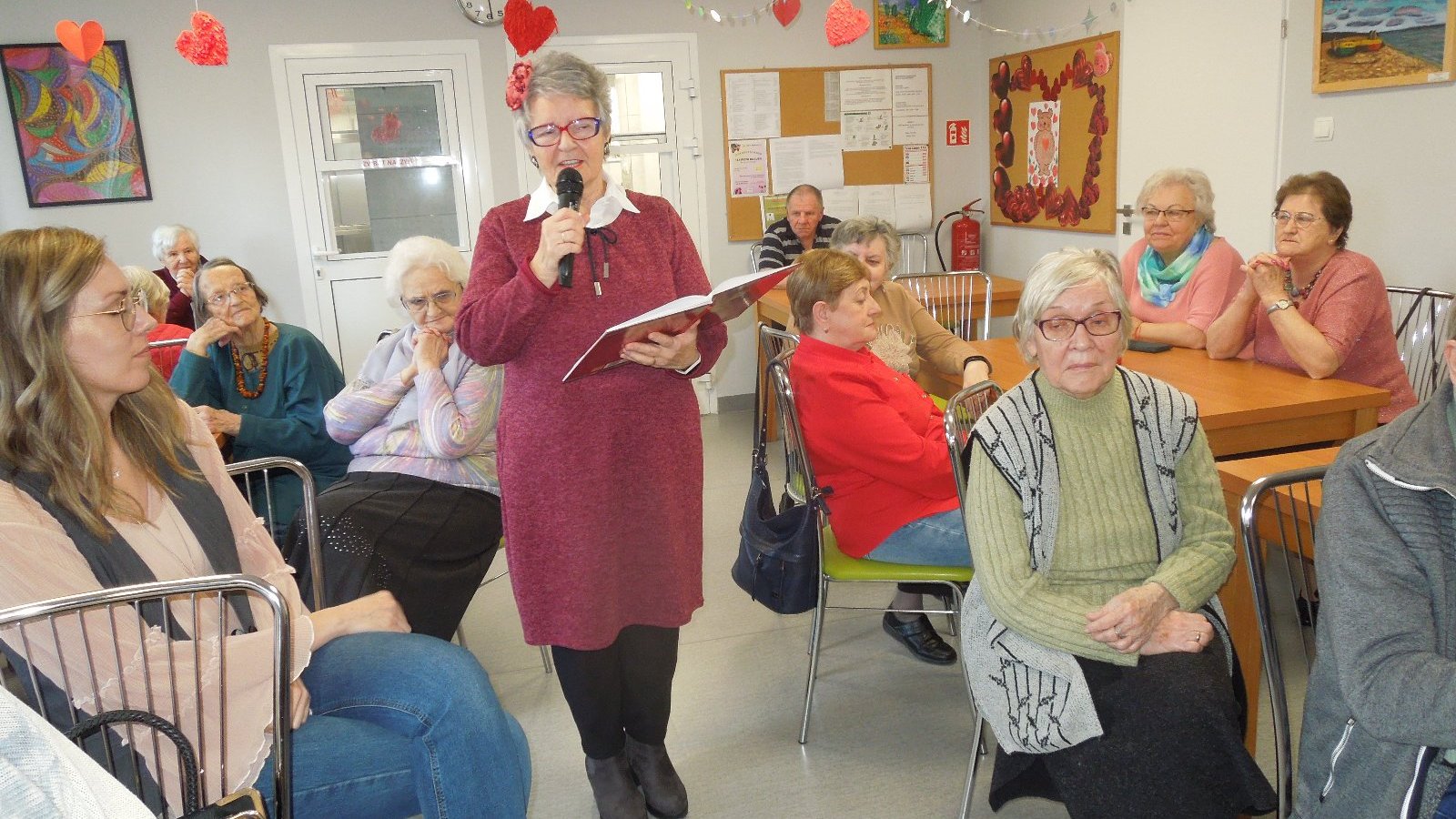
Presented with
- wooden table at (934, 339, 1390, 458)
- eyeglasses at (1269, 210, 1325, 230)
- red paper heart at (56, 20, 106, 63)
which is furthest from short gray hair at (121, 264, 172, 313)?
eyeglasses at (1269, 210, 1325, 230)

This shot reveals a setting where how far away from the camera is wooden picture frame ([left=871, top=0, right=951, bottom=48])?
566cm

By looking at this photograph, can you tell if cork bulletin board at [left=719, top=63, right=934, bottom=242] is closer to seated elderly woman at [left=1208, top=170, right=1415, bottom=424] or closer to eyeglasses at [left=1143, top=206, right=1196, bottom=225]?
eyeglasses at [left=1143, top=206, right=1196, bottom=225]

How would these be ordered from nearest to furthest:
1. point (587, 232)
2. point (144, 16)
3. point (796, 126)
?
point (587, 232) → point (144, 16) → point (796, 126)

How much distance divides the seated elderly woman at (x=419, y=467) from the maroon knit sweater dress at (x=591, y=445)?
1.75 ft

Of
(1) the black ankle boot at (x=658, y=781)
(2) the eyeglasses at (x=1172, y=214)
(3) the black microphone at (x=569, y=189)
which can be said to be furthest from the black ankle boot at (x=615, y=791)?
(2) the eyeglasses at (x=1172, y=214)

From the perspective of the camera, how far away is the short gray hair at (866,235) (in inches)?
120

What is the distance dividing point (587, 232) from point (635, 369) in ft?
0.84

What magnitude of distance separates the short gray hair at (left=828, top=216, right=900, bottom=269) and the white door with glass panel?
290cm

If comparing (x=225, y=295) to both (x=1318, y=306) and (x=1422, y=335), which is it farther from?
(x=1422, y=335)

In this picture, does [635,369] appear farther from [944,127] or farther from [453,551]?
[944,127]

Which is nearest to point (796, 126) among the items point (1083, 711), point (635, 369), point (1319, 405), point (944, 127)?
point (944, 127)

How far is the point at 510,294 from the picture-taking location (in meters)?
1.63

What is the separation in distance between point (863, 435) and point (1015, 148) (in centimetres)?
399

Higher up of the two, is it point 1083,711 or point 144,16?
point 144,16
